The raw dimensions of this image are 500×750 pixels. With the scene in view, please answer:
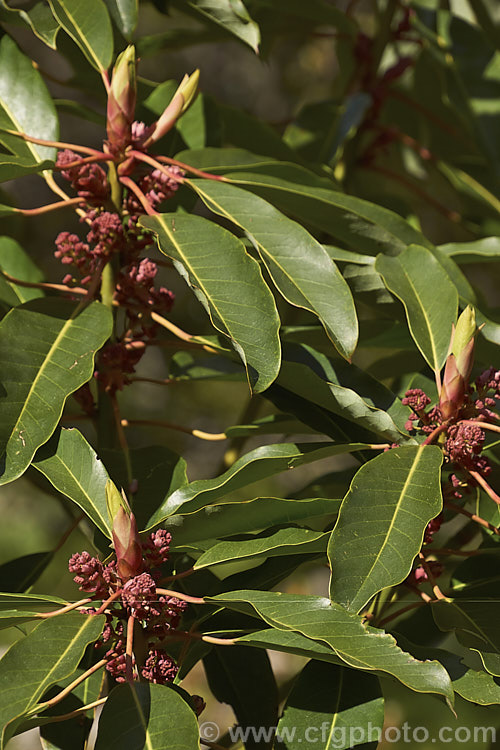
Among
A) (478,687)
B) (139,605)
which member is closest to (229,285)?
(139,605)

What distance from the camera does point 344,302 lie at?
0.73 meters

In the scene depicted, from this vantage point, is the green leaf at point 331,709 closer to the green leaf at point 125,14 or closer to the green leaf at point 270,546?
the green leaf at point 270,546

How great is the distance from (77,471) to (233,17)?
0.56 metres

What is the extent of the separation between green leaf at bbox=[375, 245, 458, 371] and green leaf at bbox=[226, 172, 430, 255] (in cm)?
5

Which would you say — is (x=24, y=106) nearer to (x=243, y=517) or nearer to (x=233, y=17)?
(x=233, y=17)

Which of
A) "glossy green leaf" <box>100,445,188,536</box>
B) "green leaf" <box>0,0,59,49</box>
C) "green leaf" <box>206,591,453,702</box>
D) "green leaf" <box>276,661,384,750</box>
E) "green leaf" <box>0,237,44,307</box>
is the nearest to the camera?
"green leaf" <box>206,591,453,702</box>

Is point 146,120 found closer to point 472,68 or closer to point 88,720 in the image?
point 472,68

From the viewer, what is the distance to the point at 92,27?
89 centimetres

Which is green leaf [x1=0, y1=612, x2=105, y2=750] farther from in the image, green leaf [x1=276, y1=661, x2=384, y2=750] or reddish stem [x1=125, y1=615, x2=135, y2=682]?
green leaf [x1=276, y1=661, x2=384, y2=750]

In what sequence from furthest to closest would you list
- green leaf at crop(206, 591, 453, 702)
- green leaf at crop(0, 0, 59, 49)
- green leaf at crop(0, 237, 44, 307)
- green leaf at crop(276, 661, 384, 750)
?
1. green leaf at crop(0, 237, 44, 307)
2. green leaf at crop(0, 0, 59, 49)
3. green leaf at crop(276, 661, 384, 750)
4. green leaf at crop(206, 591, 453, 702)

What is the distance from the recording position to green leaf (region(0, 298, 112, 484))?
0.68 m

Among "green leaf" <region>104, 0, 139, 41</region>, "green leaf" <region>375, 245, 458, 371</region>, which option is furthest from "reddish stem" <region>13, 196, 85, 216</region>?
"green leaf" <region>375, 245, 458, 371</region>

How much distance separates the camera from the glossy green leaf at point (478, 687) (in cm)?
66

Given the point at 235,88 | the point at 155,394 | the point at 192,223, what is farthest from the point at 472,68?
the point at 235,88
